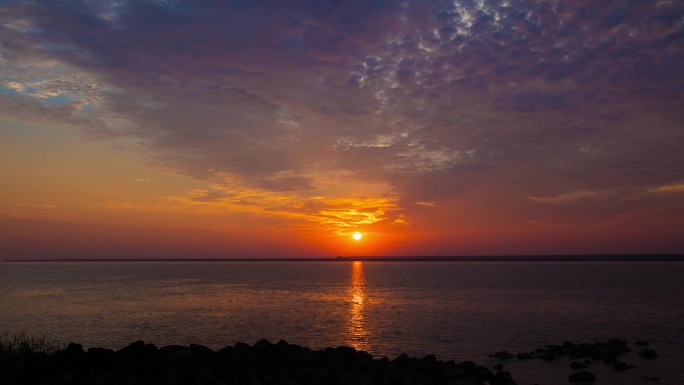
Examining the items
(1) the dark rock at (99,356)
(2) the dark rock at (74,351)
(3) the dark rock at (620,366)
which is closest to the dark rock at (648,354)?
(3) the dark rock at (620,366)

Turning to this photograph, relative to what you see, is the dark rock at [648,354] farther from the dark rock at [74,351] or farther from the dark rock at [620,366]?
the dark rock at [74,351]

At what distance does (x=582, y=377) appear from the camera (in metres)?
26.2

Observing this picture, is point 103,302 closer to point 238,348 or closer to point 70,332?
point 70,332

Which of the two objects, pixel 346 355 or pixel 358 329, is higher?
pixel 346 355

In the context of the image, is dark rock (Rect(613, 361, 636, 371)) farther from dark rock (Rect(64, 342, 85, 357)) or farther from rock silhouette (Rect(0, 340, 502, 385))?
dark rock (Rect(64, 342, 85, 357))

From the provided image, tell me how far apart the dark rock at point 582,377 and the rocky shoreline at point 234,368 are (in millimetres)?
49

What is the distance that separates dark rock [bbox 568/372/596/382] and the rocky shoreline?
0.16 ft

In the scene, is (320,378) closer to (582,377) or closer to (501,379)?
(501,379)

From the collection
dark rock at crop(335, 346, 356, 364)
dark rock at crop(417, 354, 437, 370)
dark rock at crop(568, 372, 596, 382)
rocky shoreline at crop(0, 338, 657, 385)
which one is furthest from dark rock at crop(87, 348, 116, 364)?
dark rock at crop(568, 372, 596, 382)

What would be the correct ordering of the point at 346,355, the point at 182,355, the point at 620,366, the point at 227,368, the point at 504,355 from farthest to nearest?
the point at 504,355 → the point at 620,366 → the point at 346,355 → the point at 182,355 → the point at 227,368

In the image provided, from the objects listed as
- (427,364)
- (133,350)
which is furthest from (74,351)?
(427,364)

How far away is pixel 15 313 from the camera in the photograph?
181ft

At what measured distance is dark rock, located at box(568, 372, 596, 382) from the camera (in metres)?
26.2

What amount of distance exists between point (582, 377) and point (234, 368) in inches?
726
